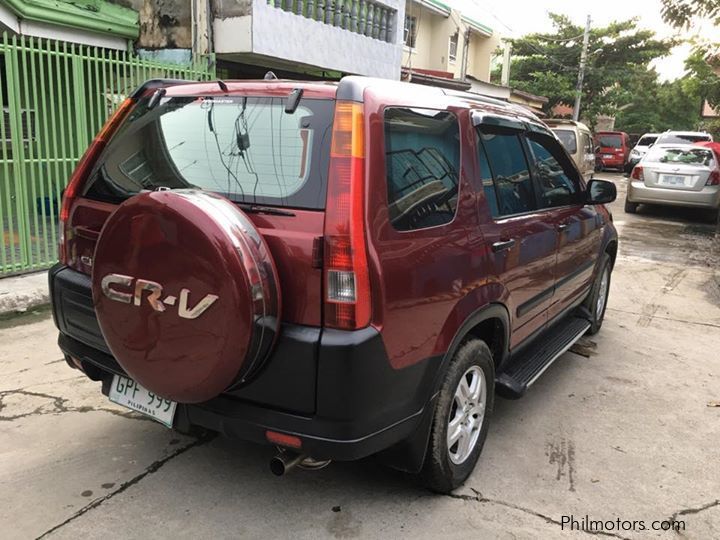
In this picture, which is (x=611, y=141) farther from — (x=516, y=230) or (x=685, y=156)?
(x=516, y=230)

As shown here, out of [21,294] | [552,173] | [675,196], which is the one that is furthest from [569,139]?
[21,294]

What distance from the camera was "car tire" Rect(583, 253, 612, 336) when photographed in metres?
5.07

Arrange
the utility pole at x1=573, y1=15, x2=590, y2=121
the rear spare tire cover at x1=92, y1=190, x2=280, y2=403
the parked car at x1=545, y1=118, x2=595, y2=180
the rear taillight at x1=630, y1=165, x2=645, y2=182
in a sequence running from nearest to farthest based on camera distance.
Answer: the rear spare tire cover at x1=92, y1=190, x2=280, y2=403
the rear taillight at x1=630, y1=165, x2=645, y2=182
the parked car at x1=545, y1=118, x2=595, y2=180
the utility pole at x1=573, y1=15, x2=590, y2=121

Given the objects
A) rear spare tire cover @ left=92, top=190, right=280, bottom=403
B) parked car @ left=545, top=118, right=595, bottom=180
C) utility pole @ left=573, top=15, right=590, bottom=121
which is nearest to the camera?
rear spare tire cover @ left=92, top=190, right=280, bottom=403

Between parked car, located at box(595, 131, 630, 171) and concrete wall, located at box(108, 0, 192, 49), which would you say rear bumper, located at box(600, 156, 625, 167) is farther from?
concrete wall, located at box(108, 0, 192, 49)

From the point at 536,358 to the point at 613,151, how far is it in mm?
23739

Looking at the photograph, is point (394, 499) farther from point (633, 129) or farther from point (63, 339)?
point (633, 129)

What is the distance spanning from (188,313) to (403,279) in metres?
0.79

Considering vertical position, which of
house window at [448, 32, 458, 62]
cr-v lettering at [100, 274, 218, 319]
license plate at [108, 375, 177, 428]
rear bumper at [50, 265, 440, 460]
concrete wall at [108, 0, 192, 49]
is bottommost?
license plate at [108, 375, 177, 428]

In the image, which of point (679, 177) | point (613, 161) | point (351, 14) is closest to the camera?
point (351, 14)

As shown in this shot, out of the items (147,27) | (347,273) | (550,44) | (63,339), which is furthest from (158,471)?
(550,44)

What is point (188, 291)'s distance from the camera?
2207 mm

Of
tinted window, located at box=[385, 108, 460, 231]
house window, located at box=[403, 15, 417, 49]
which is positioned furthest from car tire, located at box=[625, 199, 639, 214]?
tinted window, located at box=[385, 108, 460, 231]

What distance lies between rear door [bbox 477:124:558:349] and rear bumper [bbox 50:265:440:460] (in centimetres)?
87
